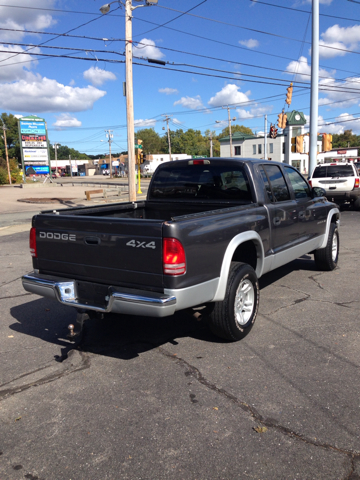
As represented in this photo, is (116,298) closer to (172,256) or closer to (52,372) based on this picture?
(172,256)

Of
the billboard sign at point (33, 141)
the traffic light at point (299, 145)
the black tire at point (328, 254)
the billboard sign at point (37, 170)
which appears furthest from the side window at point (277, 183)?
the billboard sign at point (37, 170)

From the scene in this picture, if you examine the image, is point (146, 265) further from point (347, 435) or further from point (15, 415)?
point (347, 435)

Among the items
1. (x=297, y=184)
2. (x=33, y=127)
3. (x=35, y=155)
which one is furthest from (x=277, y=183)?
(x=33, y=127)

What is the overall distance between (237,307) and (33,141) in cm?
5106

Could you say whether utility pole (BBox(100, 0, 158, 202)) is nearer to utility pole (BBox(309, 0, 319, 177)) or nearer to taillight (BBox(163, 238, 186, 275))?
utility pole (BBox(309, 0, 319, 177))

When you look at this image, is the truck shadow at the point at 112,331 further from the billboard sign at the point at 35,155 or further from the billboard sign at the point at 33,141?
the billboard sign at the point at 33,141

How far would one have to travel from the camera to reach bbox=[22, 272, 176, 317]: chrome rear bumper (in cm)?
339

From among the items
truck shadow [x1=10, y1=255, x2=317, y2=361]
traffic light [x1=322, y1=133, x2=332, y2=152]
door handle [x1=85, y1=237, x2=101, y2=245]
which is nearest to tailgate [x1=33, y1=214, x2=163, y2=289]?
door handle [x1=85, y1=237, x2=101, y2=245]

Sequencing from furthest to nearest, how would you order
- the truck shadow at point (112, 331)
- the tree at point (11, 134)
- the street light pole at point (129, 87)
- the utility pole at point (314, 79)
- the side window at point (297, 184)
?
the tree at point (11, 134) → the street light pole at point (129, 87) → the utility pole at point (314, 79) → the side window at point (297, 184) → the truck shadow at point (112, 331)

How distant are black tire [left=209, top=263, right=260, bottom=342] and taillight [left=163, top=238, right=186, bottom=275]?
2.64 feet

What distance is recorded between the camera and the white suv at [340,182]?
15.8 m

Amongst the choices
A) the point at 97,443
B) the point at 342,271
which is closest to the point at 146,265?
the point at 97,443

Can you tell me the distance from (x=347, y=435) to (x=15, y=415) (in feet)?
7.75

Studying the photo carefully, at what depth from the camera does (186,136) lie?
148 m
